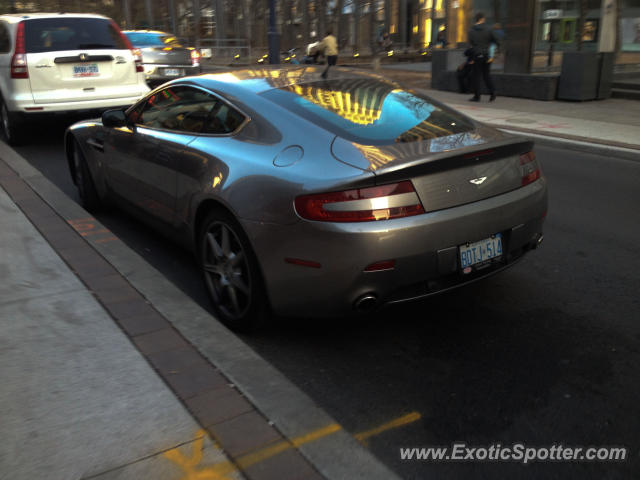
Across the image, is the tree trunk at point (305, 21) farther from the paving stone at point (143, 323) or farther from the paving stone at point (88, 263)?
the paving stone at point (143, 323)

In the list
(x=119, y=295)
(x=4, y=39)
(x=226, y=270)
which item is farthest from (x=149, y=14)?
(x=226, y=270)

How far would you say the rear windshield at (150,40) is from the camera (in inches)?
599

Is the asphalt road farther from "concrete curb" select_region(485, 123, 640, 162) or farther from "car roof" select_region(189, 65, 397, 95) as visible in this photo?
"concrete curb" select_region(485, 123, 640, 162)

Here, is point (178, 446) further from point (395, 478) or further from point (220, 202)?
point (220, 202)

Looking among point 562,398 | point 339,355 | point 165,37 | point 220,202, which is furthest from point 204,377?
point 165,37

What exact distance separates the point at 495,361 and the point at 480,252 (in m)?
0.59

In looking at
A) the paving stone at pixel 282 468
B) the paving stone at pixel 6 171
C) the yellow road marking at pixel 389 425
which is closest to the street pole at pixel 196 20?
the paving stone at pixel 6 171

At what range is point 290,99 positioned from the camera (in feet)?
13.0

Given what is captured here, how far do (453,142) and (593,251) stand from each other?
219 cm

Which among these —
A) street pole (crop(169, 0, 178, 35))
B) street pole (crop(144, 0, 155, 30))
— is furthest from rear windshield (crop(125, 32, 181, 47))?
street pole (crop(144, 0, 155, 30))

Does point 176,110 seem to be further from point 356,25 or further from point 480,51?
point 356,25

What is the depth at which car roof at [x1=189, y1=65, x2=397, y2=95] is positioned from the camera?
164 inches

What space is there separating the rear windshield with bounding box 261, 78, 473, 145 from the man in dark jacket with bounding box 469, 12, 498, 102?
427 inches

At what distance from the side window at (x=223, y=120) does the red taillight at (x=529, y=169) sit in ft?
5.62
